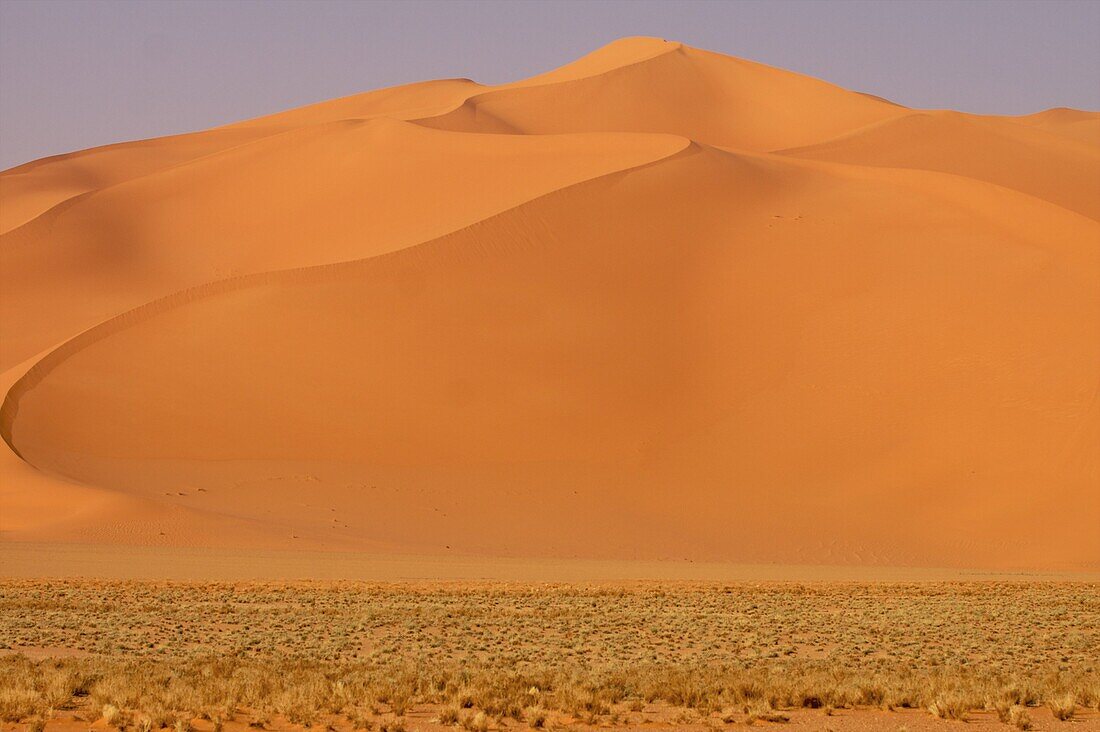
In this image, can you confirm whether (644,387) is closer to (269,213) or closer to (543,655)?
(269,213)

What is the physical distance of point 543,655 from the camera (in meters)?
15.1

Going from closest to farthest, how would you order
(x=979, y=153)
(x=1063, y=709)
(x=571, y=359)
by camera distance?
(x=1063, y=709) < (x=571, y=359) < (x=979, y=153)

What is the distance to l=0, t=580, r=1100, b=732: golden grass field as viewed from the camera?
11.3m

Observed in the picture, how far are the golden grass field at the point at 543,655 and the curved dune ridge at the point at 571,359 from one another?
7.37 m

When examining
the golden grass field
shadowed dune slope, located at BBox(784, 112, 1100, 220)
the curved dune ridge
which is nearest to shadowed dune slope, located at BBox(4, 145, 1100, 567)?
the curved dune ridge

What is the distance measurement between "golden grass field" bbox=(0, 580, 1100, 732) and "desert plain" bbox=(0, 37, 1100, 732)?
0.08m

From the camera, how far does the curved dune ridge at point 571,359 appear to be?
30.8 m

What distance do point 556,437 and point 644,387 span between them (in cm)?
329

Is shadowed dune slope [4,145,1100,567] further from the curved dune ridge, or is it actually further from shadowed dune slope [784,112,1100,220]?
shadowed dune slope [784,112,1100,220]

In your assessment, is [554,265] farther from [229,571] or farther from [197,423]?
[229,571]

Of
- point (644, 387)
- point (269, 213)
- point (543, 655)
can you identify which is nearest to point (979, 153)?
point (644, 387)

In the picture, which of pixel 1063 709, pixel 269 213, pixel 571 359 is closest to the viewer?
pixel 1063 709

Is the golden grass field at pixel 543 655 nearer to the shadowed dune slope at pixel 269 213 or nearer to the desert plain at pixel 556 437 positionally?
the desert plain at pixel 556 437

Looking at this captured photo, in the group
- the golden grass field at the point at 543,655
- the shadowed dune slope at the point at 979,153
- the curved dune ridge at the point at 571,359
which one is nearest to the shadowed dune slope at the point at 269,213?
the curved dune ridge at the point at 571,359
